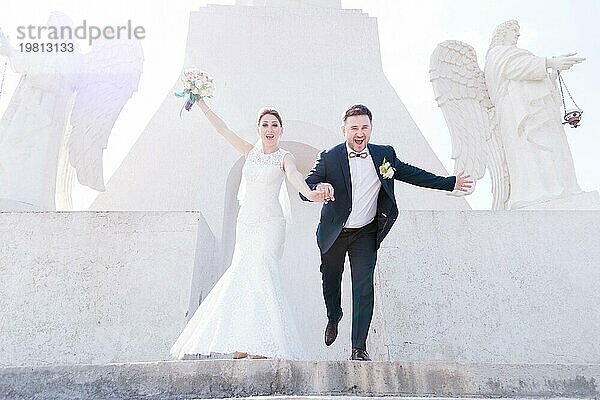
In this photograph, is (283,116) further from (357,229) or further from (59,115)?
(357,229)

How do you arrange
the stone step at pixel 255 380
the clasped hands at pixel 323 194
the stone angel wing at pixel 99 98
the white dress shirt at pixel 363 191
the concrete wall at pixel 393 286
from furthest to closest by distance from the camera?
the stone angel wing at pixel 99 98 < the concrete wall at pixel 393 286 < the white dress shirt at pixel 363 191 < the clasped hands at pixel 323 194 < the stone step at pixel 255 380

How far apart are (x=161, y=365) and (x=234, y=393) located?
344mm

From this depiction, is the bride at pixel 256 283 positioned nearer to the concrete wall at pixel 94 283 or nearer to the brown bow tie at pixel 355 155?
the brown bow tie at pixel 355 155

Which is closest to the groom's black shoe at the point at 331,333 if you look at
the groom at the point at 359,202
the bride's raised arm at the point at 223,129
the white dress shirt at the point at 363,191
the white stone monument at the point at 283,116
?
the groom at the point at 359,202

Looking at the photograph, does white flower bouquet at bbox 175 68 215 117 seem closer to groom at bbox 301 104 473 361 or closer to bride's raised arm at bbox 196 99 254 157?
bride's raised arm at bbox 196 99 254 157

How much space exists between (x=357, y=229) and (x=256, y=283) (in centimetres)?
65

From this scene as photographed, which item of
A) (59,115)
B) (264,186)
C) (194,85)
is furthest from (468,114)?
(59,115)

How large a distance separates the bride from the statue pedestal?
332 centimetres

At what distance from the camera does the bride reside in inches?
126

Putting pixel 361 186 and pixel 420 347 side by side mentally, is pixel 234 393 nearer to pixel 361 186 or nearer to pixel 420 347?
pixel 361 186

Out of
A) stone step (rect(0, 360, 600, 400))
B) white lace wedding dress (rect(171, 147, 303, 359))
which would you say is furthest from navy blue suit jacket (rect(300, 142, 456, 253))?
stone step (rect(0, 360, 600, 400))

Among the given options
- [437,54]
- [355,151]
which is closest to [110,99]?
[437,54]

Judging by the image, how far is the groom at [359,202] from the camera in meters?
3.28

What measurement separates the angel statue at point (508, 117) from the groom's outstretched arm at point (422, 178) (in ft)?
10.1
